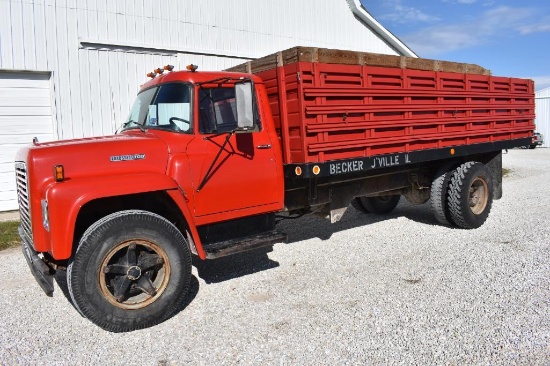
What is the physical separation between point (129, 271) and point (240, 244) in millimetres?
1151

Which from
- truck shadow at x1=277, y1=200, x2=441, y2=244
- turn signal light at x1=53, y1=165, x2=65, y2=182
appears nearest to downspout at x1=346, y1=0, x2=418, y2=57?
truck shadow at x1=277, y1=200, x2=441, y2=244

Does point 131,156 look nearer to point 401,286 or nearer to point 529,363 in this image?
point 401,286

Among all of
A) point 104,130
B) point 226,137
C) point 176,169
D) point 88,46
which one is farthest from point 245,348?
point 88,46

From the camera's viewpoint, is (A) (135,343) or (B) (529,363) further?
(A) (135,343)

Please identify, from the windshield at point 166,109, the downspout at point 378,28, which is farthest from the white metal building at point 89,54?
the windshield at point 166,109

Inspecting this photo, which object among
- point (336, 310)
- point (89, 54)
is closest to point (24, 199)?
point (336, 310)

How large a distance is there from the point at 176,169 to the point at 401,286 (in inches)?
104

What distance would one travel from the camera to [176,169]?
4.38 m

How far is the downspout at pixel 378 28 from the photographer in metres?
14.7

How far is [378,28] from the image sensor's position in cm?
Result: 1552

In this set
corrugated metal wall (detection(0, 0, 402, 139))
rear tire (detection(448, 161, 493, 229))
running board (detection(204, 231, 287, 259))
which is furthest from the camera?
corrugated metal wall (detection(0, 0, 402, 139))

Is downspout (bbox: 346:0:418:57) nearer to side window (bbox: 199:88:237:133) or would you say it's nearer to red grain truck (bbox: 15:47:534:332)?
red grain truck (bbox: 15:47:534:332)

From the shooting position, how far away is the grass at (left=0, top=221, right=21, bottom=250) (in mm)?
7220

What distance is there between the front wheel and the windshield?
40.3 inches
